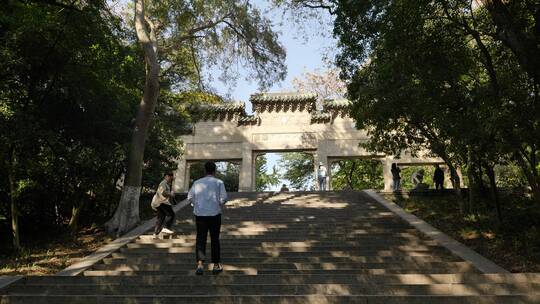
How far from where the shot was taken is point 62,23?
8.51m

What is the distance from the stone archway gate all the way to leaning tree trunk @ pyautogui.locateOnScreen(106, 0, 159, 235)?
7.93 metres

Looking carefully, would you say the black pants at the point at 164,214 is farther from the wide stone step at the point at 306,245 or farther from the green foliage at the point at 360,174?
the green foliage at the point at 360,174

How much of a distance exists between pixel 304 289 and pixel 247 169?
14.1 m

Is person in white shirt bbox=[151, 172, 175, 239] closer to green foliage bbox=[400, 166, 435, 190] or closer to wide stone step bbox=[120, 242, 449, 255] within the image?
wide stone step bbox=[120, 242, 449, 255]

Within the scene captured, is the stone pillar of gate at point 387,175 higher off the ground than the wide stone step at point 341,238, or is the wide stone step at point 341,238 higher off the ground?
the stone pillar of gate at point 387,175

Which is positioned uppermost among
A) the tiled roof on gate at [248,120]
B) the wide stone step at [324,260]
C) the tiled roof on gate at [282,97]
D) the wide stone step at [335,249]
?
the tiled roof on gate at [282,97]

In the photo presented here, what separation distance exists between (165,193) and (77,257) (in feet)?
7.62

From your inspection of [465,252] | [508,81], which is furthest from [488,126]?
[465,252]

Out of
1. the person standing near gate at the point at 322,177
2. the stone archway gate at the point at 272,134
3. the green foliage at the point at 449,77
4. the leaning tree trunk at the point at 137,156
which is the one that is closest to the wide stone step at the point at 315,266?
the green foliage at the point at 449,77

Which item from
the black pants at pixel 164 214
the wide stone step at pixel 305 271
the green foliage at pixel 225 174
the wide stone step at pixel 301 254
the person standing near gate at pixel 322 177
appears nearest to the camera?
the wide stone step at pixel 305 271

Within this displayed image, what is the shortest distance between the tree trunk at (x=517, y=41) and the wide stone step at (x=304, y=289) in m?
3.09

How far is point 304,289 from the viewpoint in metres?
4.74

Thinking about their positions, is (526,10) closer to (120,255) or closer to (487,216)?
(487,216)

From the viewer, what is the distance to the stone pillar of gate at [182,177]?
18844 mm
